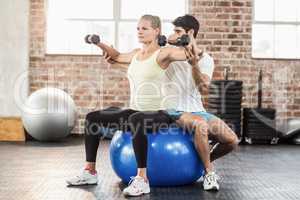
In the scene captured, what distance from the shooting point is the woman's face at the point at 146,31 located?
123 inches

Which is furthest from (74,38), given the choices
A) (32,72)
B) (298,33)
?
(298,33)

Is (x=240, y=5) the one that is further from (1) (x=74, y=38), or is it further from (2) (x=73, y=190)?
(2) (x=73, y=190)

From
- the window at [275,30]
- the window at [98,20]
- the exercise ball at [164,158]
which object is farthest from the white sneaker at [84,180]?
the window at [275,30]

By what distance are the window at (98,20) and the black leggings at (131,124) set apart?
11.2ft

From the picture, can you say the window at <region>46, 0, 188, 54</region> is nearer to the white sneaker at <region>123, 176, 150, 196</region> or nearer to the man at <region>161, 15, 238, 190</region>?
the man at <region>161, 15, 238, 190</region>

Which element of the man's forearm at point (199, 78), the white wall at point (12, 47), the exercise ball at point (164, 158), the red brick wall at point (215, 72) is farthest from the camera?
the red brick wall at point (215, 72)

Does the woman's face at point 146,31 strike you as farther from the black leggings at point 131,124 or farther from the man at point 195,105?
the black leggings at point 131,124

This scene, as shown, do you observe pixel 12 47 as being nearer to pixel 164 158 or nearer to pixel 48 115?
pixel 48 115

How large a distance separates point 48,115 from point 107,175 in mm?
2108

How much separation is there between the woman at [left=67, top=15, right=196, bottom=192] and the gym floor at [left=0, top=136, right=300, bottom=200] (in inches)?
5.6

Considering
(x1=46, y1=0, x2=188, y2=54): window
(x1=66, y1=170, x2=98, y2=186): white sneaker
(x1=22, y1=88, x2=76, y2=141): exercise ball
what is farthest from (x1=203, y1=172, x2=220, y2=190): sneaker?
(x1=46, y1=0, x2=188, y2=54): window

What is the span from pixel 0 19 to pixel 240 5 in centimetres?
294

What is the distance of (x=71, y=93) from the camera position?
6457mm

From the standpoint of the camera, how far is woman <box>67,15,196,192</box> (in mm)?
2953
